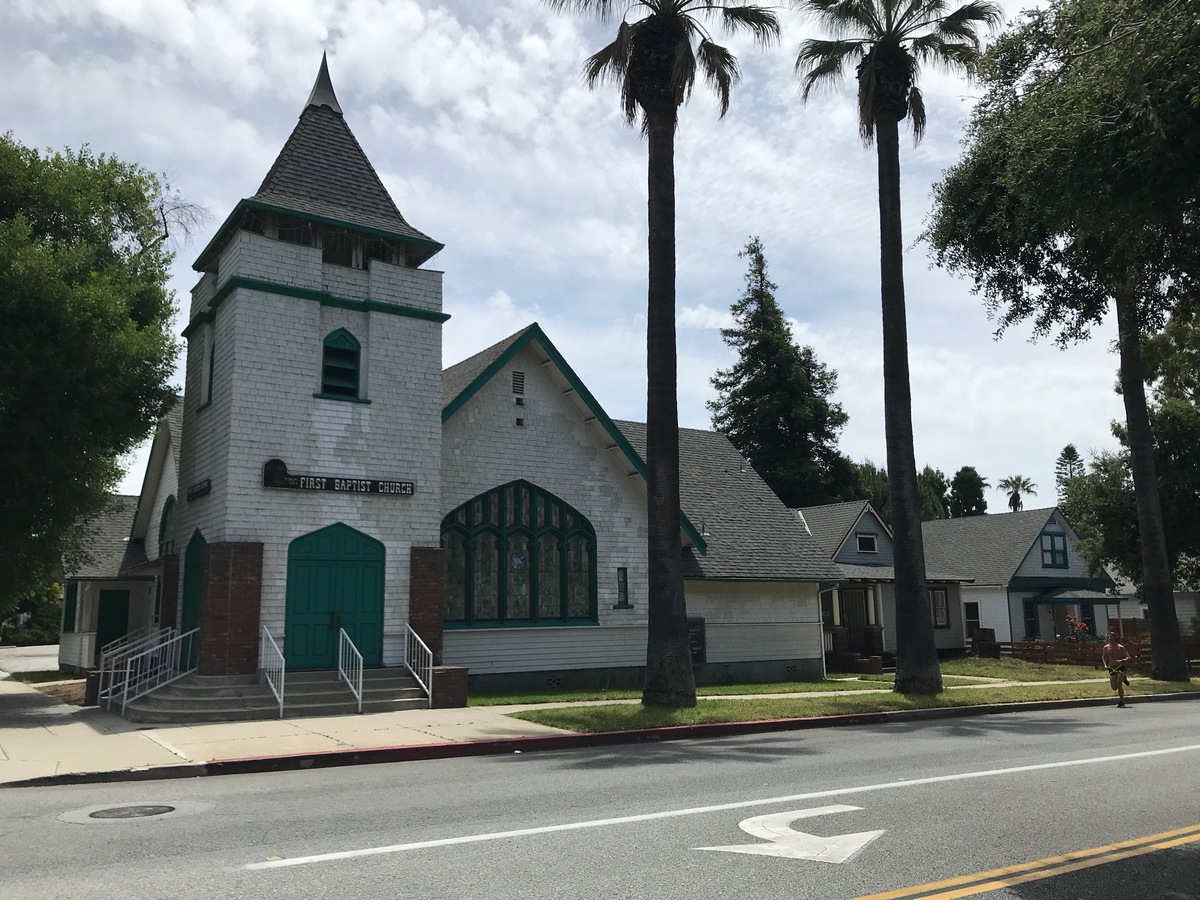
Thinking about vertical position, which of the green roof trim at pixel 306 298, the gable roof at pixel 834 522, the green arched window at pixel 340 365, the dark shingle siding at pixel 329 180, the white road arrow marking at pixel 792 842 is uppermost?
the dark shingle siding at pixel 329 180

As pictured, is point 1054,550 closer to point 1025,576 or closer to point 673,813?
point 1025,576

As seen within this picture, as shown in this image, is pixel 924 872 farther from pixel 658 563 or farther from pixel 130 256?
pixel 130 256

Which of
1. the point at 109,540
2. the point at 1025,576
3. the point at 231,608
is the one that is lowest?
the point at 231,608

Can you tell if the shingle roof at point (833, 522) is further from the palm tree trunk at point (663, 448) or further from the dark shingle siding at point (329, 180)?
the dark shingle siding at point (329, 180)

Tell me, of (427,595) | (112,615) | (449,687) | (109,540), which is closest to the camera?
(449,687)

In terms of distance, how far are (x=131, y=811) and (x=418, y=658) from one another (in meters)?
10.0

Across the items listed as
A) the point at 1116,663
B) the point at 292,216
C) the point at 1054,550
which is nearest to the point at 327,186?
the point at 292,216

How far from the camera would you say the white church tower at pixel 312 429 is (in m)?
18.0

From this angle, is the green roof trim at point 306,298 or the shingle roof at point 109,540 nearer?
the green roof trim at point 306,298

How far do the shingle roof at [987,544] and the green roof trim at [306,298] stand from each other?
2822 centimetres

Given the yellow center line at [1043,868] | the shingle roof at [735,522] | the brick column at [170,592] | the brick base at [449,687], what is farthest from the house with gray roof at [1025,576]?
the yellow center line at [1043,868]

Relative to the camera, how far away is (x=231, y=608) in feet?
57.1

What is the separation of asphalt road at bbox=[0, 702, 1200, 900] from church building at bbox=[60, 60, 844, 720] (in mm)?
7144

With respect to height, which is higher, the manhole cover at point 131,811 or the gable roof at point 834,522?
the gable roof at point 834,522
